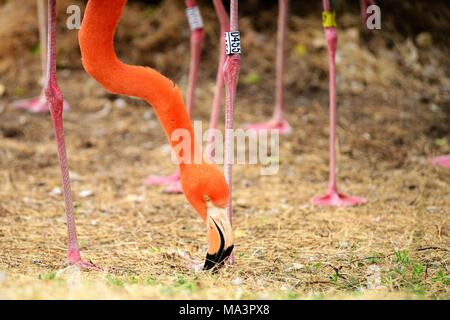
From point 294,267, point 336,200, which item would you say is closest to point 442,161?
point 336,200

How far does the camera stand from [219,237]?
3.99 metres

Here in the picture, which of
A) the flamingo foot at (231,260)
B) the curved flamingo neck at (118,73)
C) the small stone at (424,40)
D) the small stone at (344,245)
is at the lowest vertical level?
the small stone at (344,245)

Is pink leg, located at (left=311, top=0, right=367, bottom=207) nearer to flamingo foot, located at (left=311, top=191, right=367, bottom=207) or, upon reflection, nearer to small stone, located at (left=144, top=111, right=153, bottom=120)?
flamingo foot, located at (left=311, top=191, right=367, bottom=207)

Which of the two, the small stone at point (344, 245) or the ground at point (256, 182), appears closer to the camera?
the ground at point (256, 182)

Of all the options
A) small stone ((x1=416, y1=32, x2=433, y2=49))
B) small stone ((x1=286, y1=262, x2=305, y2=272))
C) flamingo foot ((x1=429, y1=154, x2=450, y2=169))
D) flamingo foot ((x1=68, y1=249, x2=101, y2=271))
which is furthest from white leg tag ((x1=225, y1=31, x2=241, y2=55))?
small stone ((x1=416, y1=32, x2=433, y2=49))

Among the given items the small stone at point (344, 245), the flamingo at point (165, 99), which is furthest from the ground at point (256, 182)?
the flamingo at point (165, 99)

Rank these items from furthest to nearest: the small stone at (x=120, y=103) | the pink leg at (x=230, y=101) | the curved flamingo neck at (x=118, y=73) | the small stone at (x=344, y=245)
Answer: the small stone at (x=120, y=103), the small stone at (x=344, y=245), the pink leg at (x=230, y=101), the curved flamingo neck at (x=118, y=73)

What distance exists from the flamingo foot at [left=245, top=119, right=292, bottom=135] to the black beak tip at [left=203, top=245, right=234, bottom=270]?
3246 millimetres

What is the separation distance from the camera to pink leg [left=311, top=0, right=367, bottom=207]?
5516 mm

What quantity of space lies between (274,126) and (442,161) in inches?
60.5

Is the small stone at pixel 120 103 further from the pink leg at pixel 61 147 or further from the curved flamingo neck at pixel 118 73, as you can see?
the curved flamingo neck at pixel 118 73

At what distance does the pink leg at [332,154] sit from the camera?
18.1 ft

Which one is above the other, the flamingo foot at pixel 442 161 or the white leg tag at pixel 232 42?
the white leg tag at pixel 232 42
